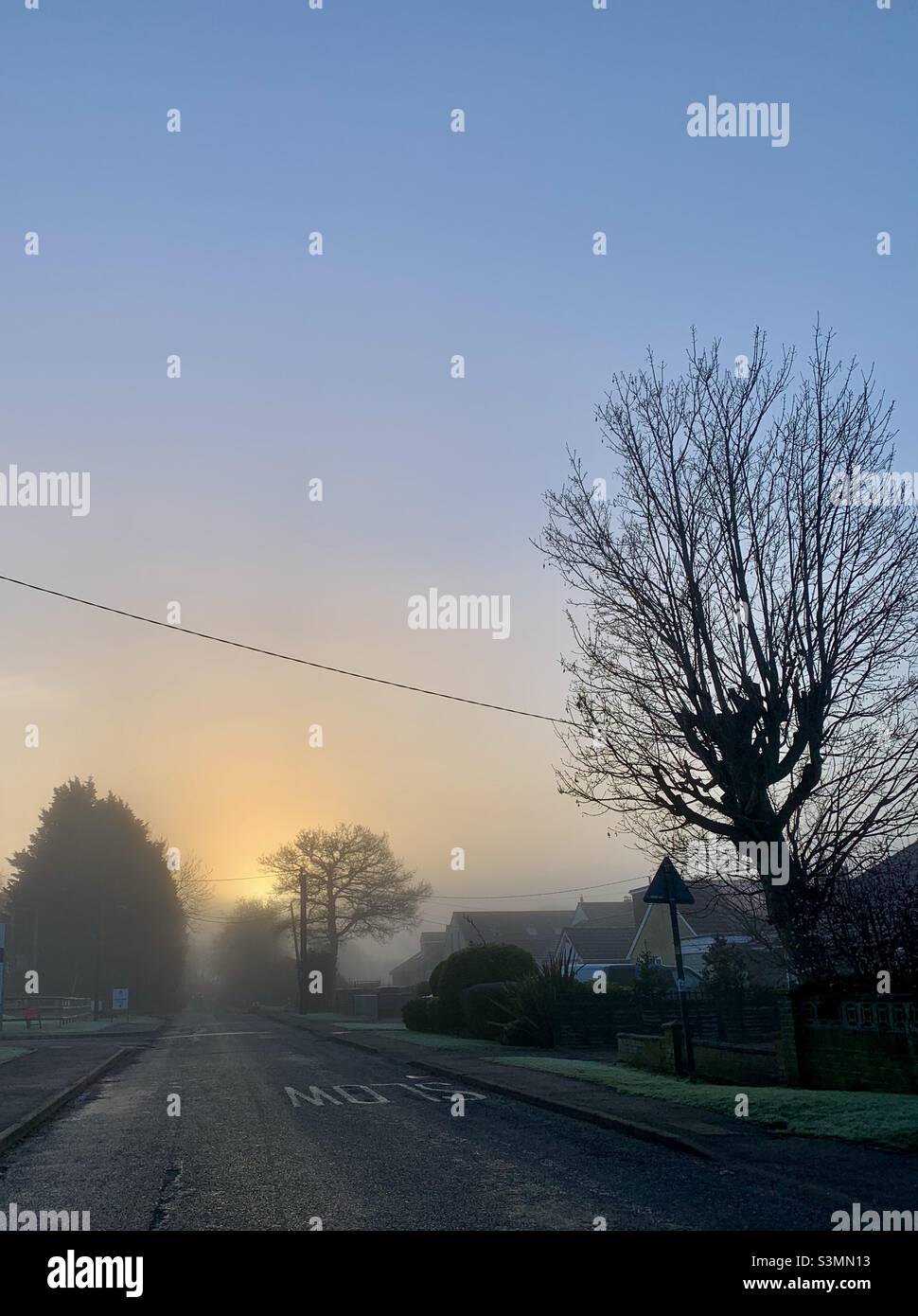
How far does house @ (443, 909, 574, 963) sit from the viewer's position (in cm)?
8931

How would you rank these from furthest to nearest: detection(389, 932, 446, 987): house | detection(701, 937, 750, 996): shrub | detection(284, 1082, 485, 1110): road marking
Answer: detection(389, 932, 446, 987): house → detection(701, 937, 750, 996): shrub → detection(284, 1082, 485, 1110): road marking

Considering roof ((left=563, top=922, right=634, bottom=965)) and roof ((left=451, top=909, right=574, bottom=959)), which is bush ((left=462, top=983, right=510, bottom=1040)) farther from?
roof ((left=451, top=909, right=574, bottom=959))

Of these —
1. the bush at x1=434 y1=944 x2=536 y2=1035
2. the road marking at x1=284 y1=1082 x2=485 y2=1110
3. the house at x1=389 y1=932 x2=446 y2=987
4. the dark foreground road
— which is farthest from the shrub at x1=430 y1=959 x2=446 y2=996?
the house at x1=389 y1=932 x2=446 y2=987

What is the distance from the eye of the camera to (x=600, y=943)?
210 ft

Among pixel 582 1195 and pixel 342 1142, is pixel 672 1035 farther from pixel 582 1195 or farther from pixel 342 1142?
pixel 582 1195

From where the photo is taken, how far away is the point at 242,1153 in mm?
9641

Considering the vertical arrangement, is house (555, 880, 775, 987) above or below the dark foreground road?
below

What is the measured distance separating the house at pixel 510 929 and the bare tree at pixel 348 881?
1424 centimetres

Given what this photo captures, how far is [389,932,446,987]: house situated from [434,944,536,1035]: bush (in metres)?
75.7

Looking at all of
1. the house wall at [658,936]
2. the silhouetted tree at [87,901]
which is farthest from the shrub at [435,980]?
the silhouetted tree at [87,901]

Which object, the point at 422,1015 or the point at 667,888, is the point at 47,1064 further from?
the point at 667,888

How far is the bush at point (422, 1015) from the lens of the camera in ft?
102

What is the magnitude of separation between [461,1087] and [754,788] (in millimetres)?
6095
